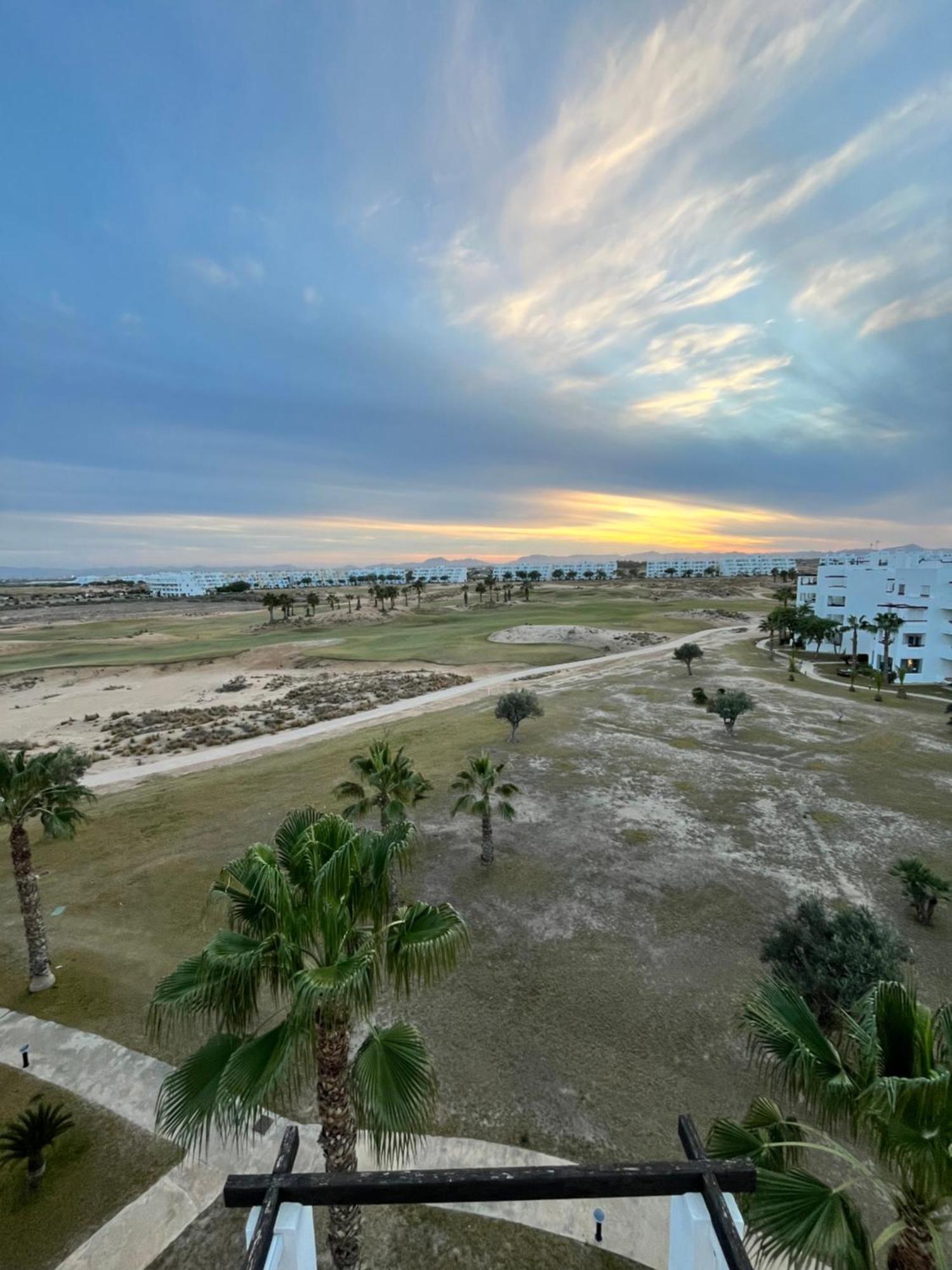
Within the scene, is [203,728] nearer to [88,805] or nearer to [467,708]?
[88,805]

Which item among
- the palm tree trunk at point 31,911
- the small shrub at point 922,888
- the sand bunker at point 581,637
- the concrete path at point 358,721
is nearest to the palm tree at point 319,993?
the palm tree trunk at point 31,911

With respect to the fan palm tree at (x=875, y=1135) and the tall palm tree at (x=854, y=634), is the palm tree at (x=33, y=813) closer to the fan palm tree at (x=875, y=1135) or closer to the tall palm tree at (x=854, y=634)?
the fan palm tree at (x=875, y=1135)

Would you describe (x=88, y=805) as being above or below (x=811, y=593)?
below

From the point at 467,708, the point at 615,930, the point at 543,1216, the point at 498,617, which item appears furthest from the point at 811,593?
the point at 543,1216

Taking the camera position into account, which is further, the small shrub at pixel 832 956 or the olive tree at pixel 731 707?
the olive tree at pixel 731 707

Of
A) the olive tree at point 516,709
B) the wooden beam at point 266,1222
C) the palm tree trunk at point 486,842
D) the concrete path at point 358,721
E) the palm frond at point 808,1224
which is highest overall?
the wooden beam at point 266,1222

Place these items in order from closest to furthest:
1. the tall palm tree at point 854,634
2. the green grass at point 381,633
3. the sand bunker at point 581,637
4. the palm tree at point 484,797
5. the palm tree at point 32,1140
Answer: the palm tree at point 32,1140
the palm tree at point 484,797
the tall palm tree at point 854,634
the green grass at point 381,633
the sand bunker at point 581,637
